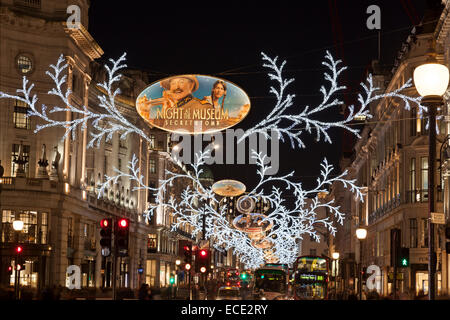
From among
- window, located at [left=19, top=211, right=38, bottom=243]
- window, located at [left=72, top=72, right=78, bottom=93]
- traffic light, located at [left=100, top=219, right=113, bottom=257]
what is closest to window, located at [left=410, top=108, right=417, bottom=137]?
window, located at [left=72, top=72, right=78, bottom=93]

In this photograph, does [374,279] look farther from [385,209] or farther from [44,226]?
[44,226]

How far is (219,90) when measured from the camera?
20.5 meters

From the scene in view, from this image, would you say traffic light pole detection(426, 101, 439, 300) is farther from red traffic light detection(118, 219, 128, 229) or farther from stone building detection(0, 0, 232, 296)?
stone building detection(0, 0, 232, 296)

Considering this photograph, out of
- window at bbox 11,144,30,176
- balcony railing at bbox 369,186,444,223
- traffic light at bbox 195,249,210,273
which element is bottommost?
traffic light at bbox 195,249,210,273

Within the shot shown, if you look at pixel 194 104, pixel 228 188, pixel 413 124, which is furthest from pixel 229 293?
pixel 194 104

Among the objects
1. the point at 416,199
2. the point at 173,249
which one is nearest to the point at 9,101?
the point at 416,199

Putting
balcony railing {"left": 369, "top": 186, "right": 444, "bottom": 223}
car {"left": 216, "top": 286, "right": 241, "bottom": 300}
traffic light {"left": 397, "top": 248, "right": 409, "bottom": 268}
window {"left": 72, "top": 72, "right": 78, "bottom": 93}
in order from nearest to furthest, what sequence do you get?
traffic light {"left": 397, "top": 248, "right": 409, "bottom": 268} < car {"left": 216, "top": 286, "right": 241, "bottom": 300} < balcony railing {"left": 369, "top": 186, "right": 444, "bottom": 223} < window {"left": 72, "top": 72, "right": 78, "bottom": 93}

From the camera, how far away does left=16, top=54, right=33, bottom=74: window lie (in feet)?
182

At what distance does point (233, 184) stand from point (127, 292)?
11.2 m

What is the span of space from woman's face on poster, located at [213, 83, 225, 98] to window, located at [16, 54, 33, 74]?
124 feet

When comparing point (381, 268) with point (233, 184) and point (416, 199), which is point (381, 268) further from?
point (233, 184)

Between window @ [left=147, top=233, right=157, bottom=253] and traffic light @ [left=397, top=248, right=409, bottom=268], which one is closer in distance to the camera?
traffic light @ [left=397, top=248, right=409, bottom=268]

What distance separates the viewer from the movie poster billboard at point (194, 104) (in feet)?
67.1
